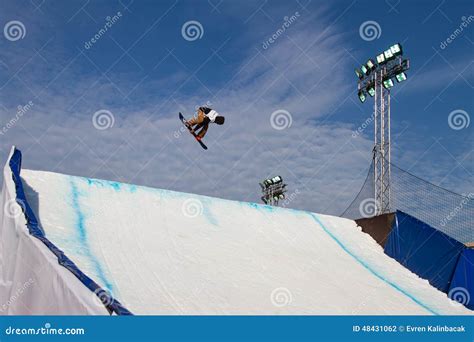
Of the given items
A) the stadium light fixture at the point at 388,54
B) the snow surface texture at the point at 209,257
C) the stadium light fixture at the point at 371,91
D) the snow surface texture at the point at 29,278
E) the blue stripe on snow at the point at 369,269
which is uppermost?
the stadium light fixture at the point at 388,54

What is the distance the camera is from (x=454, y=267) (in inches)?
434

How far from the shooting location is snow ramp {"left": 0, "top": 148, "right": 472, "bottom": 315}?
16.6 ft

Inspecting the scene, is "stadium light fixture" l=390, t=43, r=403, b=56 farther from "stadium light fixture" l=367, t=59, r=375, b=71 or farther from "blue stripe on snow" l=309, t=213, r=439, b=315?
"blue stripe on snow" l=309, t=213, r=439, b=315

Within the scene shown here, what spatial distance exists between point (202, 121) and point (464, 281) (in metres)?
8.05

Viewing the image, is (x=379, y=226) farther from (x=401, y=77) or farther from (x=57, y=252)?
(x=57, y=252)

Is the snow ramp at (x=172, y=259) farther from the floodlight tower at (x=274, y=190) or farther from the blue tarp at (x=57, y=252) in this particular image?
the floodlight tower at (x=274, y=190)

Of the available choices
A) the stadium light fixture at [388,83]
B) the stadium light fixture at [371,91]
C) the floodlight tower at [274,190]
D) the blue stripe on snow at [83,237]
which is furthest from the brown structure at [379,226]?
the floodlight tower at [274,190]

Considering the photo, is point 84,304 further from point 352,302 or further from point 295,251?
point 295,251

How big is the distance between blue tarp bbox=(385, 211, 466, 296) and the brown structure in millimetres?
130

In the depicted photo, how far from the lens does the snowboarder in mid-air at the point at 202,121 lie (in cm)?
873

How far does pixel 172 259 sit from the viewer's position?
22.4 ft

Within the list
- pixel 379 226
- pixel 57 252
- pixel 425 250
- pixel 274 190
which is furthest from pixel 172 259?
pixel 274 190

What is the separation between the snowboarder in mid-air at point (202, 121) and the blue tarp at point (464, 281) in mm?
7474

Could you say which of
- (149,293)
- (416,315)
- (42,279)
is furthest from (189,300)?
(416,315)
